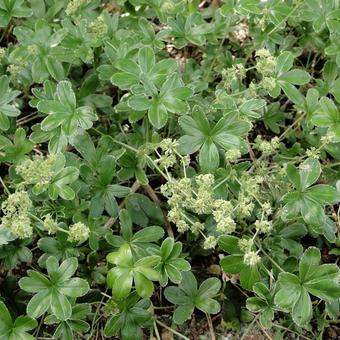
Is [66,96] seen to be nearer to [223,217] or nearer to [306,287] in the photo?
[223,217]

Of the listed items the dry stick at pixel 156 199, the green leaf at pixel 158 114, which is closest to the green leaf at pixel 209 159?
the green leaf at pixel 158 114

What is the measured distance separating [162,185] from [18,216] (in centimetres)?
47

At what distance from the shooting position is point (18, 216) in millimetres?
1857

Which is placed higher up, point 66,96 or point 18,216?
point 66,96

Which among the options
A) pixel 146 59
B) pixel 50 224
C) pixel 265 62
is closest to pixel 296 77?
pixel 265 62

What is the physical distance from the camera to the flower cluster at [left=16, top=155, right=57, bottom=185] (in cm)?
194

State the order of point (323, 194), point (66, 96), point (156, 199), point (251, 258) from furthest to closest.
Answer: point (156, 199)
point (66, 96)
point (323, 194)
point (251, 258)

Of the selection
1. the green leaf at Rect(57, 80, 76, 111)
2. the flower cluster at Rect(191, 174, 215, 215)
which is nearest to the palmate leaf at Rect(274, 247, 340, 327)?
the flower cluster at Rect(191, 174, 215, 215)

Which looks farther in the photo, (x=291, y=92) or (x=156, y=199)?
(x=156, y=199)

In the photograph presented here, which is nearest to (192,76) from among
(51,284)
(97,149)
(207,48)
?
(207,48)

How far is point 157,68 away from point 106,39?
0.31 meters

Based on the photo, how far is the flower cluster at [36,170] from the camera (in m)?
1.94

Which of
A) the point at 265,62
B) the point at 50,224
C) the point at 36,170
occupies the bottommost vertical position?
the point at 50,224

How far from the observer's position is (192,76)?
8.64 feet
